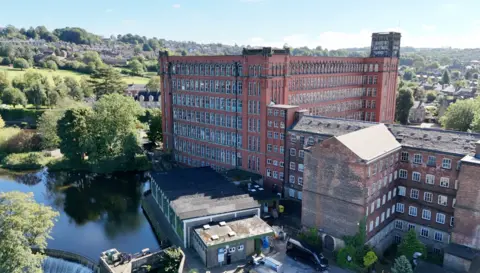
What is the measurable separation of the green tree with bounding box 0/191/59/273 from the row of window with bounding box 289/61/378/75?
39.6 metres

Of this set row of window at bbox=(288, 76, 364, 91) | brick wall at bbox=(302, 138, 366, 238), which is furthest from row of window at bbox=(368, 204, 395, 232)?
row of window at bbox=(288, 76, 364, 91)

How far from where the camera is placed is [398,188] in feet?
143

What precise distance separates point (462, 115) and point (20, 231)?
7702 cm

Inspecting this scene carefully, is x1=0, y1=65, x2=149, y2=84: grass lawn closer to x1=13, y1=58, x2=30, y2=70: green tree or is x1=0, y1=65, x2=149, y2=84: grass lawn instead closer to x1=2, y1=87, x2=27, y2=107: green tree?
x1=13, y1=58, x2=30, y2=70: green tree

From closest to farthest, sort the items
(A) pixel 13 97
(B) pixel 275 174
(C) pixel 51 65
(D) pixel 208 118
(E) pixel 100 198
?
(B) pixel 275 174
(E) pixel 100 198
(D) pixel 208 118
(A) pixel 13 97
(C) pixel 51 65

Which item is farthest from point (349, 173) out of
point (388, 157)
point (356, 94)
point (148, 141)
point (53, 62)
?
point (53, 62)

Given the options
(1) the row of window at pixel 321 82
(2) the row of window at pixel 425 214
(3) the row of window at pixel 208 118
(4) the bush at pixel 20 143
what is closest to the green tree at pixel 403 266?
(2) the row of window at pixel 425 214

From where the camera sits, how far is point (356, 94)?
74.4m

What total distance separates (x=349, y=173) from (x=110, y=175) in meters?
48.9

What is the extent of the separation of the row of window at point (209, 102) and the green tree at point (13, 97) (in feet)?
217

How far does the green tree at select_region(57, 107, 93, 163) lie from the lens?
232 feet

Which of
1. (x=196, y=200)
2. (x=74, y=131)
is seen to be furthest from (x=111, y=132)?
(x=196, y=200)

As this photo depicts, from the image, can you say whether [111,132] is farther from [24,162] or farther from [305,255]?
[305,255]

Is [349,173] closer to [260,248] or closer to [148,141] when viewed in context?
[260,248]
